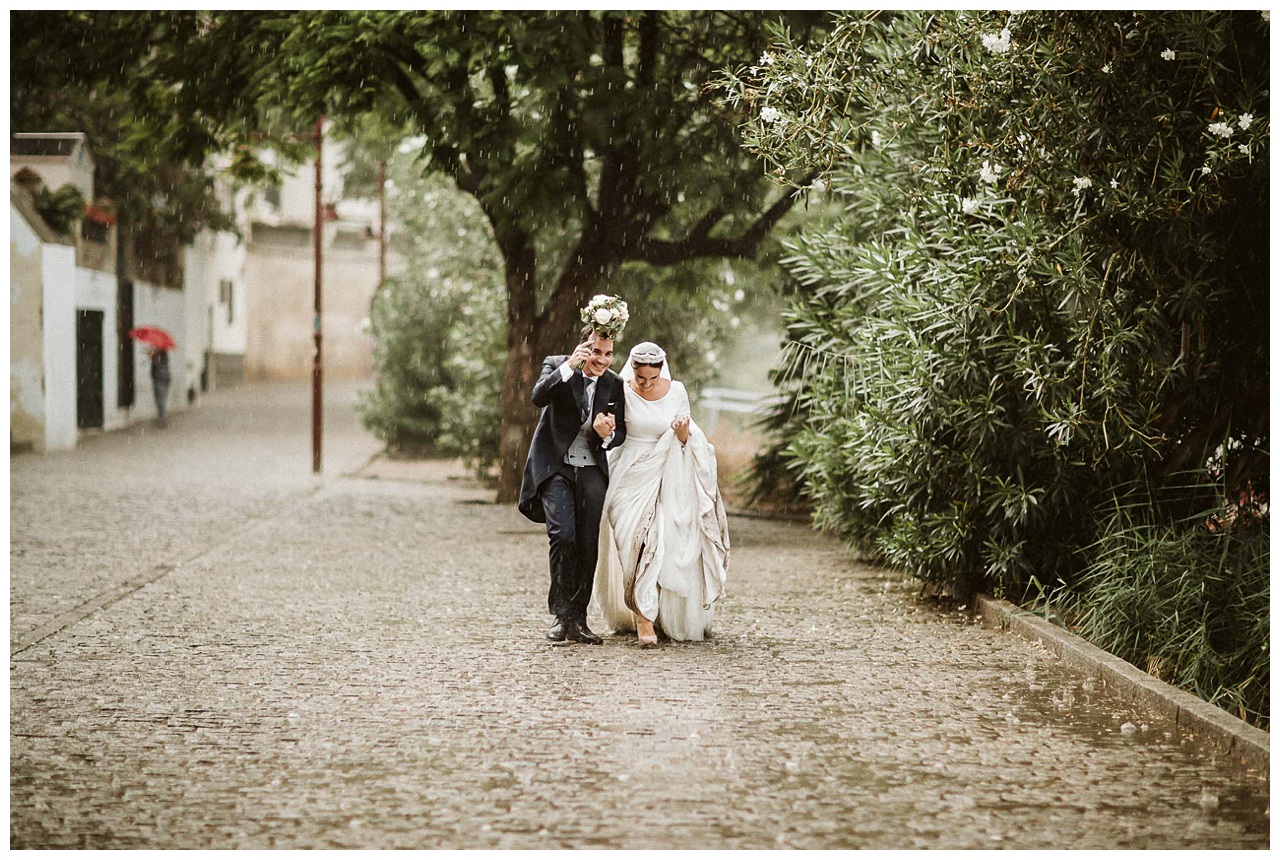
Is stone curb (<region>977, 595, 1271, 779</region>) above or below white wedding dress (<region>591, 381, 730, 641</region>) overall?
below

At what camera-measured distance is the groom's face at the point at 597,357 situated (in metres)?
8.50

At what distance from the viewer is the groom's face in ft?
27.9

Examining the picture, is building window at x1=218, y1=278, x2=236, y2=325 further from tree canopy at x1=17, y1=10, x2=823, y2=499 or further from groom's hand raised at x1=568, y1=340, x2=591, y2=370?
groom's hand raised at x1=568, y1=340, x2=591, y2=370

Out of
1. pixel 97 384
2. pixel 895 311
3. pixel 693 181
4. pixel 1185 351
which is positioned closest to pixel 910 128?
pixel 895 311

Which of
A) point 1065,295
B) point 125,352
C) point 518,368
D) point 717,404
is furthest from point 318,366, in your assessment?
point 1065,295

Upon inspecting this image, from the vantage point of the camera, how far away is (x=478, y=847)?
4.92m

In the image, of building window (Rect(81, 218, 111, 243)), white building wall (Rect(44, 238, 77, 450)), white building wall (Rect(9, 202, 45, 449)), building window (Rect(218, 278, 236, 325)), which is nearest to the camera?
white building wall (Rect(9, 202, 45, 449))

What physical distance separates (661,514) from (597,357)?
990 mm

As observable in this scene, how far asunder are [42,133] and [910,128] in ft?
68.7

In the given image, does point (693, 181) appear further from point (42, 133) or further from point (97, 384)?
point (97, 384)

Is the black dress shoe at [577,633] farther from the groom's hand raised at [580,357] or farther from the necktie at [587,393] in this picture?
the groom's hand raised at [580,357]

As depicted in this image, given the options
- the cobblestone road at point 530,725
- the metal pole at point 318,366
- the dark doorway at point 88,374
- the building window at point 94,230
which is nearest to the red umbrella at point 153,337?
the dark doorway at point 88,374

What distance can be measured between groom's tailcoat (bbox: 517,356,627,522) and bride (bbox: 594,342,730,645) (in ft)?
0.40

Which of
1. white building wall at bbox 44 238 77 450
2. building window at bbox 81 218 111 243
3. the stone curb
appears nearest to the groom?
the stone curb
